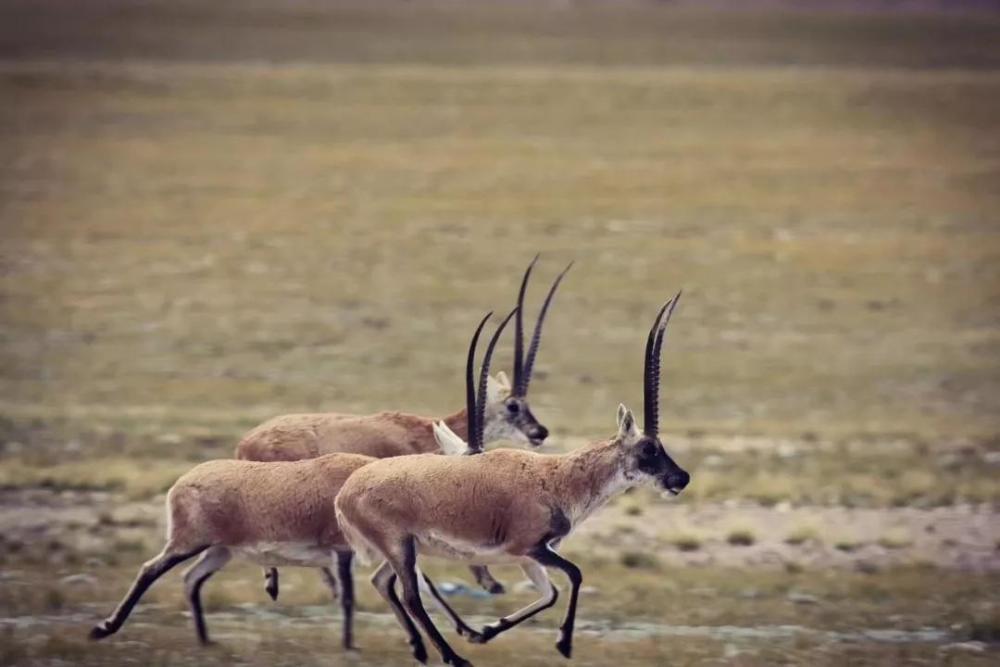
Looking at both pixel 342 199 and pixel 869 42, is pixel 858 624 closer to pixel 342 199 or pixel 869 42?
pixel 342 199

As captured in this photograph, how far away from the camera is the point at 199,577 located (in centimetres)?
1307

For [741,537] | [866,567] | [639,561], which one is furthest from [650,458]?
[741,537]

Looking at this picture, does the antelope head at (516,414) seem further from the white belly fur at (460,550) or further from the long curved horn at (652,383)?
the white belly fur at (460,550)

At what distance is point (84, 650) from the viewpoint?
1268 centimetres

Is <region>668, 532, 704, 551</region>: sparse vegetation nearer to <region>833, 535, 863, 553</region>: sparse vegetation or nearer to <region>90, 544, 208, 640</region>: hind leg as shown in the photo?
<region>833, 535, 863, 553</region>: sparse vegetation

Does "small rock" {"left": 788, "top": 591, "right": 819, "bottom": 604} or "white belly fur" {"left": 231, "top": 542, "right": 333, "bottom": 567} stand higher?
"white belly fur" {"left": 231, "top": 542, "right": 333, "bottom": 567}

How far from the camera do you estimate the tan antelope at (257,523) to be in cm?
1271

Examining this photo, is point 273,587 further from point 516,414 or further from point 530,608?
point 516,414

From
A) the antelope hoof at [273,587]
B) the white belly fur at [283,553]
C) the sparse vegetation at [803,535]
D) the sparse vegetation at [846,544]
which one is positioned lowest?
the sparse vegetation at [846,544]

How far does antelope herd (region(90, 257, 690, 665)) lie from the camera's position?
1233 cm

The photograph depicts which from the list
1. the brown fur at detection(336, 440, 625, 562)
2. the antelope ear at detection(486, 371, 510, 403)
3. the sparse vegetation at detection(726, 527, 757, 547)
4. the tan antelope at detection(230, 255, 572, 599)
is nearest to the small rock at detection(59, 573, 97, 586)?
the tan antelope at detection(230, 255, 572, 599)

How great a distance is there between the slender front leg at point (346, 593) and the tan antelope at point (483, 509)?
9.7 inches

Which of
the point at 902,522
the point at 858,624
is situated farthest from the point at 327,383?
the point at 858,624

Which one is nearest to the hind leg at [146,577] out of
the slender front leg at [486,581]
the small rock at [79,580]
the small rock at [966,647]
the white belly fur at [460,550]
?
the white belly fur at [460,550]
